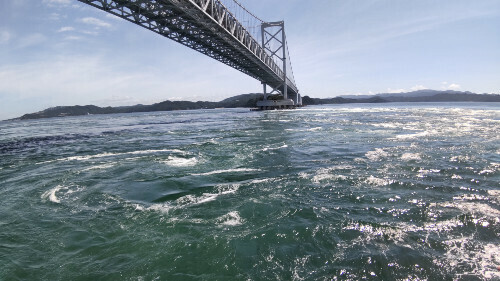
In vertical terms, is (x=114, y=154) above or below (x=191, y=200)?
above

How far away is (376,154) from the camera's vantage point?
368 inches

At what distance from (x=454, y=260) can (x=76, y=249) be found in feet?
16.0

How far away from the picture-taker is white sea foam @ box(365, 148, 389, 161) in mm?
8693

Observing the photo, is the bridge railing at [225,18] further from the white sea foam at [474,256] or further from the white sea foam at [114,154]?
the white sea foam at [474,256]

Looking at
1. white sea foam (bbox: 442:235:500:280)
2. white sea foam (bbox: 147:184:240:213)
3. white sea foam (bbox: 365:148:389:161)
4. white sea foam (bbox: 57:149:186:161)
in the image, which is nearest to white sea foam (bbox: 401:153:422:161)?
white sea foam (bbox: 365:148:389:161)

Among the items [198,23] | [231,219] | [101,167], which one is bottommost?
[231,219]

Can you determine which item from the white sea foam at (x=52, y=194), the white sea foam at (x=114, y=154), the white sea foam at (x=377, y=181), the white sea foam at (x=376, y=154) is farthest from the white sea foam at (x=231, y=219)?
the white sea foam at (x=114, y=154)

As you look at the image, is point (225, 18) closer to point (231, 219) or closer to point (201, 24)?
point (201, 24)

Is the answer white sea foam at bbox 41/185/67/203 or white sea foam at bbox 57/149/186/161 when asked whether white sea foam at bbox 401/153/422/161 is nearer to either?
white sea foam at bbox 57/149/186/161

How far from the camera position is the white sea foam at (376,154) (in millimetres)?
8693

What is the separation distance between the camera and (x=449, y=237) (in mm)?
3594

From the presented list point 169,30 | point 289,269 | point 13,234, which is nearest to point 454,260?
point 289,269

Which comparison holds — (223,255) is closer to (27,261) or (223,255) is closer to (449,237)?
(27,261)

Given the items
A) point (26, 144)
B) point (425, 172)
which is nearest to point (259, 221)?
point (425, 172)
